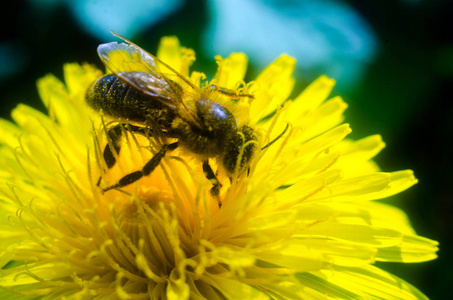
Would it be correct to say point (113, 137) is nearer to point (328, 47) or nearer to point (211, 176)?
A: point (211, 176)

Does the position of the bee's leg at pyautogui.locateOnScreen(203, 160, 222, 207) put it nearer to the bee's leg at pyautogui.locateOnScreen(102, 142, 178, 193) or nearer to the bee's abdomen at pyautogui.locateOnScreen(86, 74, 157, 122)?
the bee's leg at pyautogui.locateOnScreen(102, 142, 178, 193)

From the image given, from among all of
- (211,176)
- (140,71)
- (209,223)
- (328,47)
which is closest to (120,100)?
(140,71)

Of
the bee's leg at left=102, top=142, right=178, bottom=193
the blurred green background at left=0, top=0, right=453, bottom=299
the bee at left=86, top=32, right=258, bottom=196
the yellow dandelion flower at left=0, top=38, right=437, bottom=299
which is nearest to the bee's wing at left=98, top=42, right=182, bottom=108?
the bee at left=86, top=32, right=258, bottom=196

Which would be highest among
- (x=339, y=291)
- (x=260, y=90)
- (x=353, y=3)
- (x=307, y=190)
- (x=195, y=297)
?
(x=353, y=3)

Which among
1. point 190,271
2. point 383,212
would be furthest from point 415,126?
point 190,271

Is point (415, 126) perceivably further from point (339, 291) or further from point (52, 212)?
point (52, 212)
